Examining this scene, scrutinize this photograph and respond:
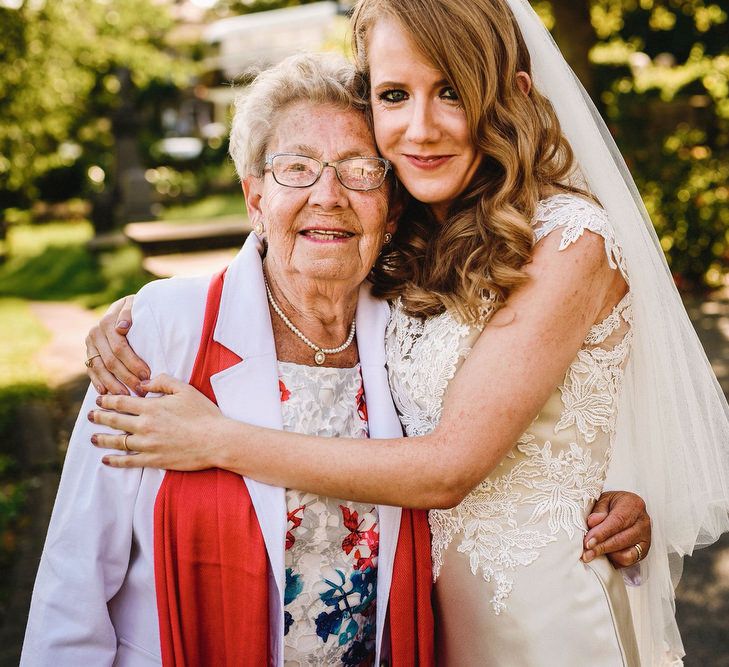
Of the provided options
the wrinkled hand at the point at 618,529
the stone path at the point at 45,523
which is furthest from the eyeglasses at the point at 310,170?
the stone path at the point at 45,523

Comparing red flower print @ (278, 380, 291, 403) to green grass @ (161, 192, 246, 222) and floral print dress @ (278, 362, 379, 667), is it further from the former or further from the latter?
green grass @ (161, 192, 246, 222)

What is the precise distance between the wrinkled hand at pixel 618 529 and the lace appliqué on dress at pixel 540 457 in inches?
2.2

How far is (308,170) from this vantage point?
7.48 feet

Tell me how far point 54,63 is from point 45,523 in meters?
12.7

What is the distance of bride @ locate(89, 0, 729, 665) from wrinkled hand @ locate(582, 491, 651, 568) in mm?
45

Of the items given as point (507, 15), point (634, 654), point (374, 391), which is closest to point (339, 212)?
point (374, 391)

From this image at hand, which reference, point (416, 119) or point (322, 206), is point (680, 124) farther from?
point (322, 206)

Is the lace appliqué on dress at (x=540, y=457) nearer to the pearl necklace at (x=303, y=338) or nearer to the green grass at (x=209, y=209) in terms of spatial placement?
the pearl necklace at (x=303, y=338)

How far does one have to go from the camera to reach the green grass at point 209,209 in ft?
53.4

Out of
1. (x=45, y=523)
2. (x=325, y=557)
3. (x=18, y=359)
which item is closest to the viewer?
(x=325, y=557)

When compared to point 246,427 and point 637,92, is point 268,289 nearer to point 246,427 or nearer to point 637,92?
point 246,427

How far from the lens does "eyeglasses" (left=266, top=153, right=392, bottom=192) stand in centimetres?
228

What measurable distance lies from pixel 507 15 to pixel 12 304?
12.7 metres

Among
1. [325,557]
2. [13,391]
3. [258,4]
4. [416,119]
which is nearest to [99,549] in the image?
[325,557]
